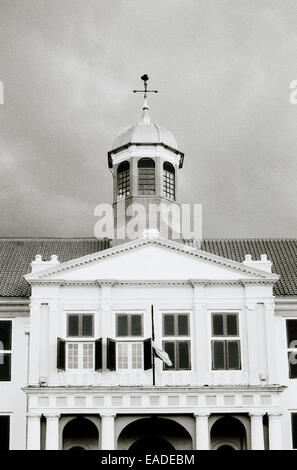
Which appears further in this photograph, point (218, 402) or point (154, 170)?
point (154, 170)

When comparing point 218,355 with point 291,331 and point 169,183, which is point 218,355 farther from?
point 169,183

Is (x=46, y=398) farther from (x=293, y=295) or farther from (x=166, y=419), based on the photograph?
(x=293, y=295)

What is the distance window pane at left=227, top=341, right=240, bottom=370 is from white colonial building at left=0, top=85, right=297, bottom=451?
0.14 feet

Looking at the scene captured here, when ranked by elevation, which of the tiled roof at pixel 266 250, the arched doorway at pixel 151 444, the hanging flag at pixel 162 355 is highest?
the tiled roof at pixel 266 250

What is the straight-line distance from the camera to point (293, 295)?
39.6 m

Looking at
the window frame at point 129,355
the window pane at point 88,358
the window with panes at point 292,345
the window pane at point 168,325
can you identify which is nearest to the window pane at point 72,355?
the window pane at point 88,358

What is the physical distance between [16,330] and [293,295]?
12557 millimetres

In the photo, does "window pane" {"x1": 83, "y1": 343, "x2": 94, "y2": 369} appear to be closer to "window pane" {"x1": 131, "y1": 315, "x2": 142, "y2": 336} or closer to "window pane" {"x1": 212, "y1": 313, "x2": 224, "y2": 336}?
"window pane" {"x1": 131, "y1": 315, "x2": 142, "y2": 336}

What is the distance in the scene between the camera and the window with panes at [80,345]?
122 feet

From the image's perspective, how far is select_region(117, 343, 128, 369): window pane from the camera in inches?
1462

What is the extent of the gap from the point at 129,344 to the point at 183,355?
234 cm

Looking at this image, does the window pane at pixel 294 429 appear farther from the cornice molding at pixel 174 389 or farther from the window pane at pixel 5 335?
the window pane at pixel 5 335

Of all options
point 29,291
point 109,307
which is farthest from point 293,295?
point 29,291

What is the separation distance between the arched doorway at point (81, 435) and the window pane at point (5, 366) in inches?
142
